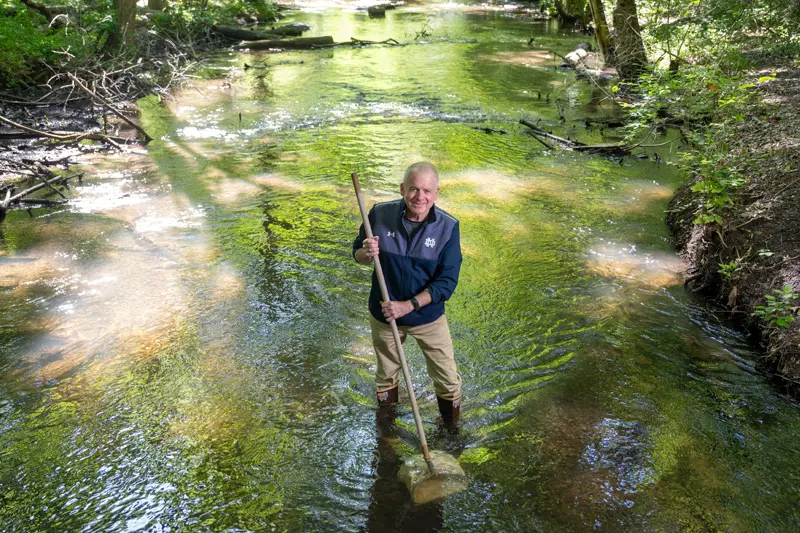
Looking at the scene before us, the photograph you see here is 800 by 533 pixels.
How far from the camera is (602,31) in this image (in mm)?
18328

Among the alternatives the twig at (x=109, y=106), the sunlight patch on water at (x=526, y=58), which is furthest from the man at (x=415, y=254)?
the sunlight patch on water at (x=526, y=58)

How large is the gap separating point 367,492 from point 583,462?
159cm

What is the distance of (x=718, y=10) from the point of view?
12391mm

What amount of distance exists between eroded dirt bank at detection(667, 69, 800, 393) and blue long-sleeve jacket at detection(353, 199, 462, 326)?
3296mm

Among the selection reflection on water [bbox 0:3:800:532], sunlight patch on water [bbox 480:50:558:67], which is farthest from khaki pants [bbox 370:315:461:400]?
sunlight patch on water [bbox 480:50:558:67]

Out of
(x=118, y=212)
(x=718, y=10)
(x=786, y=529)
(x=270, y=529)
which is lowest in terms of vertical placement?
(x=786, y=529)

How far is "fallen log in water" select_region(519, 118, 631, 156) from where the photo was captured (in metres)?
12.0

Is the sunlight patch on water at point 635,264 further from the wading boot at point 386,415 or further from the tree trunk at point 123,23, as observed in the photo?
the tree trunk at point 123,23

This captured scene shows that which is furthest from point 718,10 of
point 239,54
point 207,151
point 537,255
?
point 239,54

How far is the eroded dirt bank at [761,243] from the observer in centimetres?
580

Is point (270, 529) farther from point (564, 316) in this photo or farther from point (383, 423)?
point (564, 316)

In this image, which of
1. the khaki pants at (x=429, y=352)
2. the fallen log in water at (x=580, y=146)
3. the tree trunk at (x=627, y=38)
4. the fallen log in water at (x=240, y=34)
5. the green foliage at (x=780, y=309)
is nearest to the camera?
the khaki pants at (x=429, y=352)

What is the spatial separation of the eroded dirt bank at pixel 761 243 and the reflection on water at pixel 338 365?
0.96 feet

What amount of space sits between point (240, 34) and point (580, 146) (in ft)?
56.2
